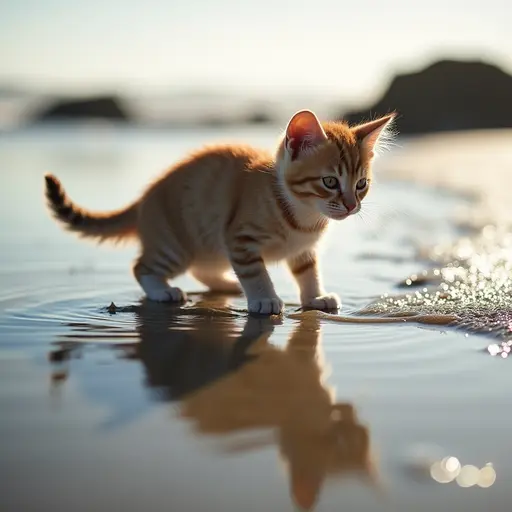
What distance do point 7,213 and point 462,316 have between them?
11.6 ft

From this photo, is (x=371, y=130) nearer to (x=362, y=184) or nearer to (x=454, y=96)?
(x=362, y=184)

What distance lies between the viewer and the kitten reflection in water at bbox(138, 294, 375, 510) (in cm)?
146

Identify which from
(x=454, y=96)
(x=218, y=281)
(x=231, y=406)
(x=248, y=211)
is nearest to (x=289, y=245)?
(x=248, y=211)

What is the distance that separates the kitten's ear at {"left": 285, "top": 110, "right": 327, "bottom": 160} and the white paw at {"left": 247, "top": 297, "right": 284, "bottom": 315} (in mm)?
527

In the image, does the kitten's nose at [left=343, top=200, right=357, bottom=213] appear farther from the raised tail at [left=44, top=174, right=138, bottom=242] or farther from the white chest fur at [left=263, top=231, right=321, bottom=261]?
the raised tail at [left=44, top=174, right=138, bottom=242]

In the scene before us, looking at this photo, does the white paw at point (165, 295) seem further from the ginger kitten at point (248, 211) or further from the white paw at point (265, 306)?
the white paw at point (265, 306)

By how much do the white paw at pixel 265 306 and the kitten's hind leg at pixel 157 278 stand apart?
15.2 inches

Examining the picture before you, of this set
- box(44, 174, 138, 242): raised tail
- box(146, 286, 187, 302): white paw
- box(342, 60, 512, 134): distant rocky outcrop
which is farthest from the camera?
box(342, 60, 512, 134): distant rocky outcrop

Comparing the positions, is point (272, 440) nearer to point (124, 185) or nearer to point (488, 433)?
point (488, 433)

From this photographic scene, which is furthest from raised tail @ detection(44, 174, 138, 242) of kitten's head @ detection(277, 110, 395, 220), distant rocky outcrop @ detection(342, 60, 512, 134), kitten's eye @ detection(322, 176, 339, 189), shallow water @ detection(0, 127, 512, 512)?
distant rocky outcrop @ detection(342, 60, 512, 134)

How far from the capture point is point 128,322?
2.56 metres

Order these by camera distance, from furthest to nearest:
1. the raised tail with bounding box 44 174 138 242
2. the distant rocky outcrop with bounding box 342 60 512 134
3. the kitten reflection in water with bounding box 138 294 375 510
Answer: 1. the distant rocky outcrop with bounding box 342 60 512 134
2. the raised tail with bounding box 44 174 138 242
3. the kitten reflection in water with bounding box 138 294 375 510

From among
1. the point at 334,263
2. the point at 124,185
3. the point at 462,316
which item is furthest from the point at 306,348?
the point at 124,185

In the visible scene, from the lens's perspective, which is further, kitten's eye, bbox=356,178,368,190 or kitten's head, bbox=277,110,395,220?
kitten's eye, bbox=356,178,368,190
